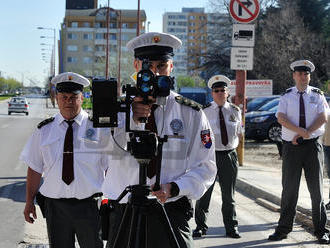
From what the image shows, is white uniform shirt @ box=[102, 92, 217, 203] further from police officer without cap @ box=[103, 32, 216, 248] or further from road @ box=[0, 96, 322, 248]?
road @ box=[0, 96, 322, 248]

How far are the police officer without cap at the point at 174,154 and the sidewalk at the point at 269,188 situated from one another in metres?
4.42

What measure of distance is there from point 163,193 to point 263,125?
16.8 metres

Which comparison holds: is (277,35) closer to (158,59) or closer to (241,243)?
(241,243)

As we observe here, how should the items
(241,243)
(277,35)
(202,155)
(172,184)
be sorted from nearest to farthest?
1. (172,184)
2. (202,155)
3. (241,243)
4. (277,35)

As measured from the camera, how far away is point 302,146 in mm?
6445

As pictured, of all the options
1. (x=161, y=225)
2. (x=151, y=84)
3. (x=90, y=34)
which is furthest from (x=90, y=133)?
(x=90, y=34)

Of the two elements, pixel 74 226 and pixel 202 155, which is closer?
pixel 202 155

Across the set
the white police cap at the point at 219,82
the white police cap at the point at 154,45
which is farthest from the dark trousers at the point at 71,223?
the white police cap at the point at 219,82

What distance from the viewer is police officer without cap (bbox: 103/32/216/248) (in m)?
3.03

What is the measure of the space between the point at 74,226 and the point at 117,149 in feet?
3.97

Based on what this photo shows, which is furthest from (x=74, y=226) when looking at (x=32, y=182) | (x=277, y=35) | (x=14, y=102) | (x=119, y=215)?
(x=14, y=102)

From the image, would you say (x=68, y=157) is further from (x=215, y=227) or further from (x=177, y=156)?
(x=215, y=227)

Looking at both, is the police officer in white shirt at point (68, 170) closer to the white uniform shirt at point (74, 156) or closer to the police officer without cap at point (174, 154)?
the white uniform shirt at point (74, 156)

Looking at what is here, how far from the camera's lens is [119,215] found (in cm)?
307
